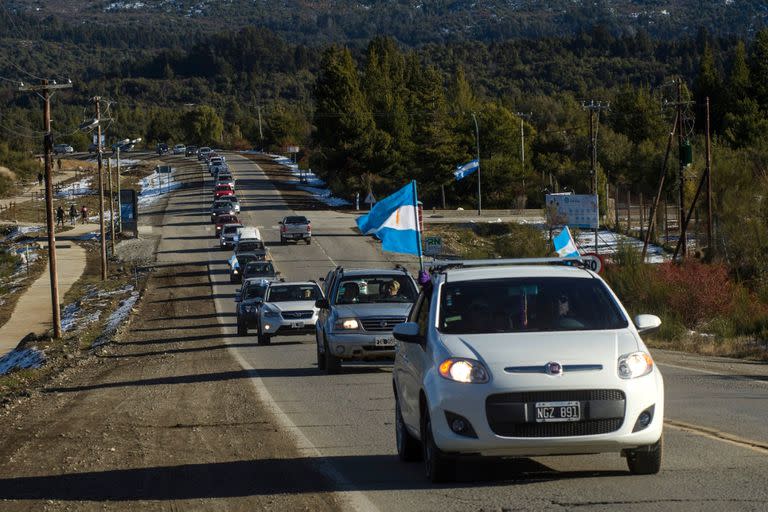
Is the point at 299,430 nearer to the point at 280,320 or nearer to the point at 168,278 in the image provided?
the point at 280,320

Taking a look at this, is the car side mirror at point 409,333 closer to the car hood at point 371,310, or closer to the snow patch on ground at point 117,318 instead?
the car hood at point 371,310

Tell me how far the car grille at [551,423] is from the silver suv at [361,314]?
1076cm

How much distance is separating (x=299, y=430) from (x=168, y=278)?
49.4 m

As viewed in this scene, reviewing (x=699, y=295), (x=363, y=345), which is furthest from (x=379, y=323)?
(x=699, y=295)

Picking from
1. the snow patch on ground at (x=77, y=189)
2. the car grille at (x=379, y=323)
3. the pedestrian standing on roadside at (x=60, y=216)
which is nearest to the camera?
the car grille at (x=379, y=323)

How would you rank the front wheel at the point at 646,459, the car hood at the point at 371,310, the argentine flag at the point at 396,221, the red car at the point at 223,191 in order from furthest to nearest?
the red car at the point at 223,191 → the argentine flag at the point at 396,221 → the car hood at the point at 371,310 → the front wheel at the point at 646,459

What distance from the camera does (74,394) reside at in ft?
65.1

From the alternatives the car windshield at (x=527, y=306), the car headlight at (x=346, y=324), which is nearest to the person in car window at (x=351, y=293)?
the car headlight at (x=346, y=324)

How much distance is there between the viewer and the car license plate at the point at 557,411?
335 inches

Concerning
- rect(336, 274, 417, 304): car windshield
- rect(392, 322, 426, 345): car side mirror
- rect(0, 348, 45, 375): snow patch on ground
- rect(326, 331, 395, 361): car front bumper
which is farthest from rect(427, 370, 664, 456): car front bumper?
rect(0, 348, 45, 375): snow patch on ground

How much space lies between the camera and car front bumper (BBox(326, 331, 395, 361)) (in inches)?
770

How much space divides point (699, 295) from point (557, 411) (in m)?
27.6

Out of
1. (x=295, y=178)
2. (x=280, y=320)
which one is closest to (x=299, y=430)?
(x=280, y=320)

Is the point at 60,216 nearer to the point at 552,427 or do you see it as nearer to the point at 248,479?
the point at 248,479
